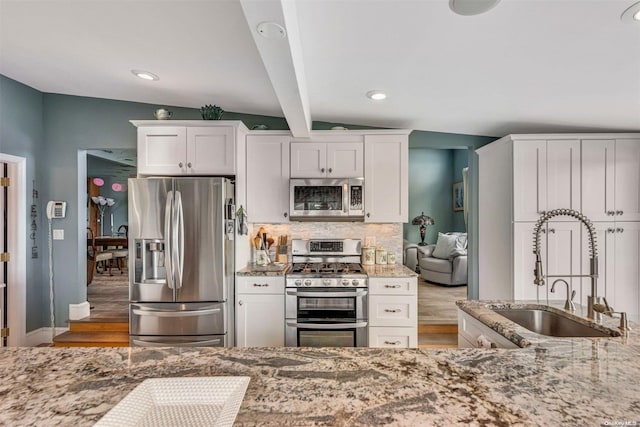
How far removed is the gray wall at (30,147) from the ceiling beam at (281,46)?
3.01m

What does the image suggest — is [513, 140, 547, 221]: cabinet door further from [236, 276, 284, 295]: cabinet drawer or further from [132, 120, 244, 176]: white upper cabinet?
[132, 120, 244, 176]: white upper cabinet

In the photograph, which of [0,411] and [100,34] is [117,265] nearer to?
[100,34]

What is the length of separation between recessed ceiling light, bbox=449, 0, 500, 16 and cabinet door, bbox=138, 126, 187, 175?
2.49 metres

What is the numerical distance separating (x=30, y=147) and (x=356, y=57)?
367cm

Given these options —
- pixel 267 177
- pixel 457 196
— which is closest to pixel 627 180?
pixel 267 177

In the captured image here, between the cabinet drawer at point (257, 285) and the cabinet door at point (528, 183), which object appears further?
the cabinet door at point (528, 183)

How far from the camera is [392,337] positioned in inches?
114

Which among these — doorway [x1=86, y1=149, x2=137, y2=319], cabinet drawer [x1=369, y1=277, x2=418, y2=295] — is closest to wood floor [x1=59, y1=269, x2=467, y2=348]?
doorway [x1=86, y1=149, x2=137, y2=319]

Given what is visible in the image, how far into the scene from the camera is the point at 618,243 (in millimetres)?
3043

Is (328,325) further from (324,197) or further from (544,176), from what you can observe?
(544,176)

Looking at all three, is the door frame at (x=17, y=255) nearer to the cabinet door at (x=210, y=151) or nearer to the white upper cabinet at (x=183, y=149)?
the white upper cabinet at (x=183, y=149)

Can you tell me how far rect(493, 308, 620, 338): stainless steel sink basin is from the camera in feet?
5.02

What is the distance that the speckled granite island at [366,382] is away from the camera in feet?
2.43

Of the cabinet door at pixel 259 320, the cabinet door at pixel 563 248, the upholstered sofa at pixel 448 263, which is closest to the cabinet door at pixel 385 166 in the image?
the cabinet door at pixel 259 320
